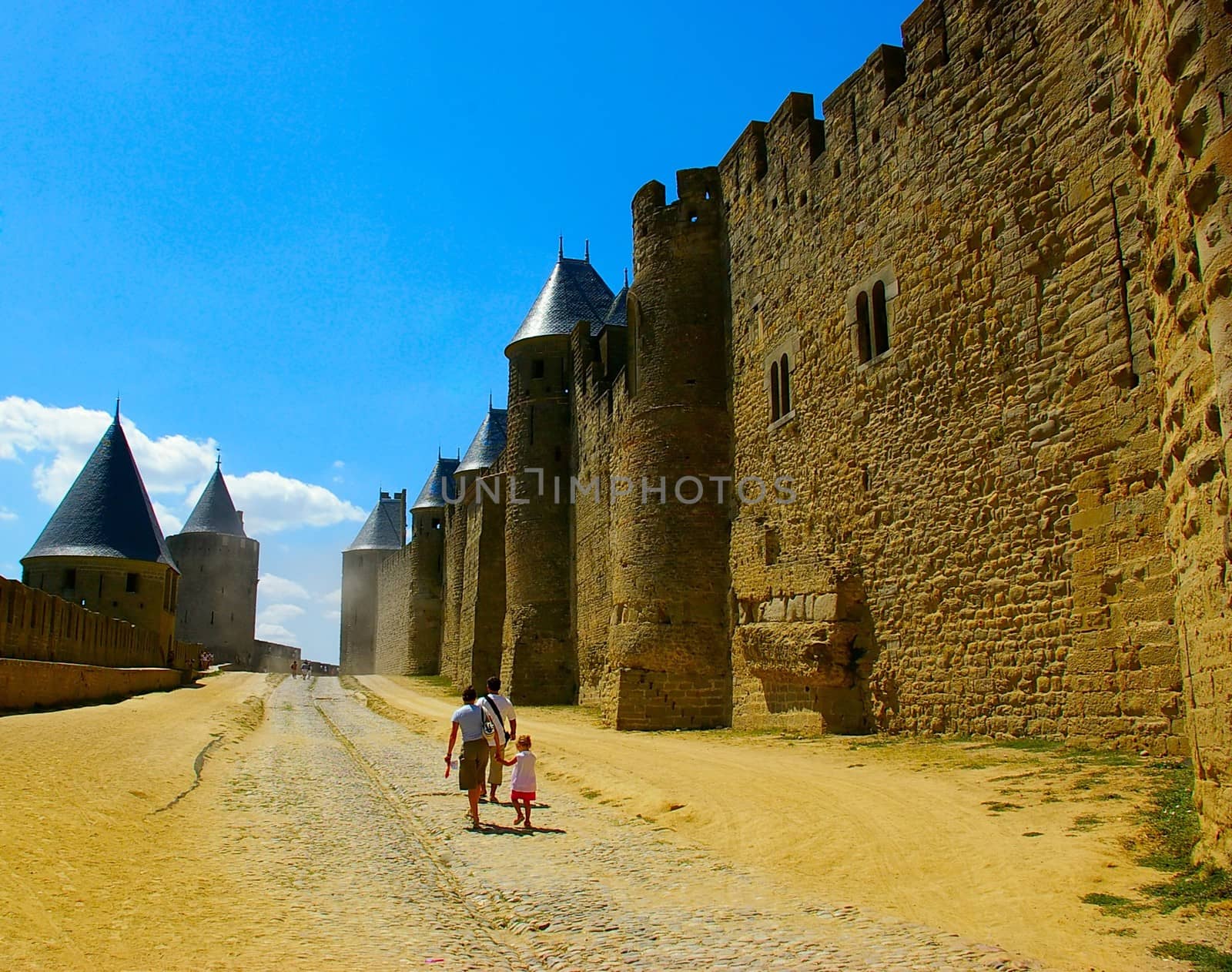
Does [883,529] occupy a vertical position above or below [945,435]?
below

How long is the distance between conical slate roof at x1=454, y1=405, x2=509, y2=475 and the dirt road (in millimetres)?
29079

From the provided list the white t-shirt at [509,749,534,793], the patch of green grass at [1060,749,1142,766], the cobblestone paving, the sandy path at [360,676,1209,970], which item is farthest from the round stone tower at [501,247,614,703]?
the patch of green grass at [1060,749,1142,766]

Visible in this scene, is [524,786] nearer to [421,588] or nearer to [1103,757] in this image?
[1103,757]

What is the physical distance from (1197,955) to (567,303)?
89.9ft

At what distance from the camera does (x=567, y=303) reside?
99.5 ft

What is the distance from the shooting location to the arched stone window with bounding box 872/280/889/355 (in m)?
12.9

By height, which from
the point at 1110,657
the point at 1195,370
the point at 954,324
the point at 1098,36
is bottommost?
the point at 1110,657

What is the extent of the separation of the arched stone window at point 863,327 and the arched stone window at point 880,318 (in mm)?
204

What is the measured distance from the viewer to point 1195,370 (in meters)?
4.71

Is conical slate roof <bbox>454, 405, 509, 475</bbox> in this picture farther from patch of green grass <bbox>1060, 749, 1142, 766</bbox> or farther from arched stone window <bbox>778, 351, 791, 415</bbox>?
patch of green grass <bbox>1060, 749, 1142, 766</bbox>

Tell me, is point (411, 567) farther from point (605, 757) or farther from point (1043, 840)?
point (1043, 840)

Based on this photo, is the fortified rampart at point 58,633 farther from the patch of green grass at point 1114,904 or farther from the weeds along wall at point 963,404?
the patch of green grass at point 1114,904

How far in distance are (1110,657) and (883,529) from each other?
13.3 ft

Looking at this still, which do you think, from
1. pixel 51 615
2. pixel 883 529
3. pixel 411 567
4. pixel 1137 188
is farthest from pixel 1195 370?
pixel 411 567
